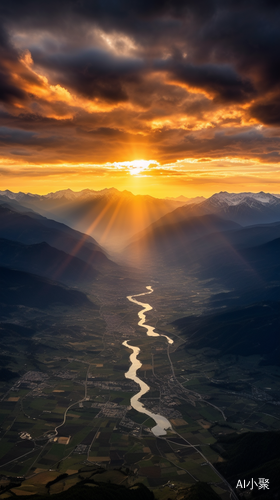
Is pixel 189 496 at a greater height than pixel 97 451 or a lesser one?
greater

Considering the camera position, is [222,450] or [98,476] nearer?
[98,476]

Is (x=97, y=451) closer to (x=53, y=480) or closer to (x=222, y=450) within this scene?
(x=53, y=480)

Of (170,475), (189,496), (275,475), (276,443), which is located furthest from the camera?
(276,443)

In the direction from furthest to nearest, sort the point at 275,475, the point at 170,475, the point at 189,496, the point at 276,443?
the point at 276,443 → the point at 170,475 → the point at 275,475 → the point at 189,496

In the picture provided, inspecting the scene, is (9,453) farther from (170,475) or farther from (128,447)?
(170,475)

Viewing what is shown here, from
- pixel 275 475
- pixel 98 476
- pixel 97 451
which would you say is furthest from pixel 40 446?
pixel 275 475

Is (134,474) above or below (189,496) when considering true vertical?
below

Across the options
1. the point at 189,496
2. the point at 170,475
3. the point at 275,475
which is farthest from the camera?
the point at 170,475

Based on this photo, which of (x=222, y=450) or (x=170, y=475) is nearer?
(x=170, y=475)

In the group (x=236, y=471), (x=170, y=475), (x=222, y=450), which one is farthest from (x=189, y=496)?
(x=222, y=450)
